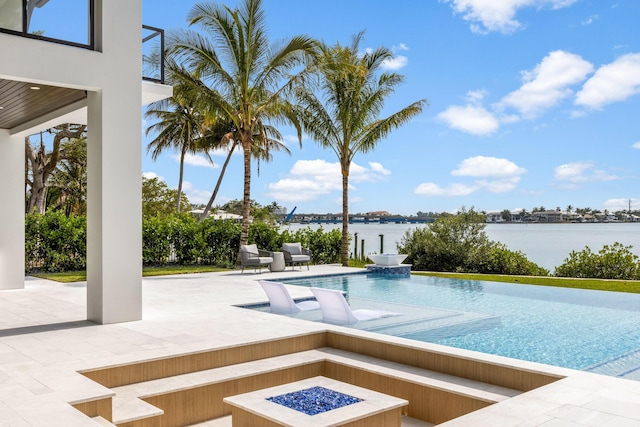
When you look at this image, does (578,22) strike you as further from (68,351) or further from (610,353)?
(68,351)

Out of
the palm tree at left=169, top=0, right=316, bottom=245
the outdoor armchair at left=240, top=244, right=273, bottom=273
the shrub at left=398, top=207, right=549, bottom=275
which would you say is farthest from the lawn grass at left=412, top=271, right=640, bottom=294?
the palm tree at left=169, top=0, right=316, bottom=245

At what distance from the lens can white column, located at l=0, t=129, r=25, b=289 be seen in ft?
38.8

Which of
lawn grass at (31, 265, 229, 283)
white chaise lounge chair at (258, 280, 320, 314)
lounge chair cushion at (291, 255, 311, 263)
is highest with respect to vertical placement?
lounge chair cushion at (291, 255, 311, 263)

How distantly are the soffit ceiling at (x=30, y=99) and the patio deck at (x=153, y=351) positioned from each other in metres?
3.42

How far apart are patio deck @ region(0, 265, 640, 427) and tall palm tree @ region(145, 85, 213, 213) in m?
16.1

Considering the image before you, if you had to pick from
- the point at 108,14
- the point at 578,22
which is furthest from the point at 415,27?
the point at 108,14

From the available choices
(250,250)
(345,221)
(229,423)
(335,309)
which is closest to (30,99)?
(335,309)

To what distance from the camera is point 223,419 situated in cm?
617

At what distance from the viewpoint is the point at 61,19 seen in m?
7.93

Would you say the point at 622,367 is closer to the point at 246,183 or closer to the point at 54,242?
the point at 246,183

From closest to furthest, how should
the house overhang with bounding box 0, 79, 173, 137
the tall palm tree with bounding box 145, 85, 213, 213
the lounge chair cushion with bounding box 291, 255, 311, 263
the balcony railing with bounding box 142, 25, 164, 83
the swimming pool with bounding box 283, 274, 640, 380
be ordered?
the swimming pool with bounding box 283, 274, 640, 380, the house overhang with bounding box 0, 79, 173, 137, the balcony railing with bounding box 142, 25, 164, 83, the lounge chair cushion with bounding box 291, 255, 311, 263, the tall palm tree with bounding box 145, 85, 213, 213

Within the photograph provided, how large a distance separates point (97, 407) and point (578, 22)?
44050 mm

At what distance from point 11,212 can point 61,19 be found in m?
5.69

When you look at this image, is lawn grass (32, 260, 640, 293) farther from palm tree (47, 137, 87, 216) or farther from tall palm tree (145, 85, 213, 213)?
palm tree (47, 137, 87, 216)
